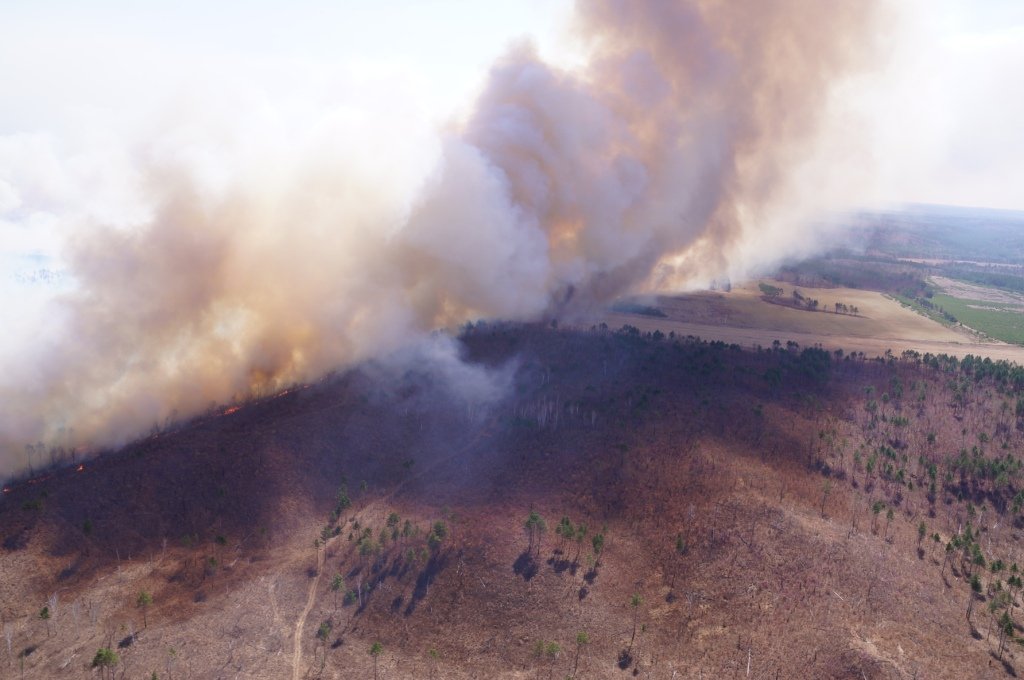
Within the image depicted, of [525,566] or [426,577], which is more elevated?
[525,566]

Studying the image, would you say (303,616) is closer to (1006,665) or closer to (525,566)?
(525,566)

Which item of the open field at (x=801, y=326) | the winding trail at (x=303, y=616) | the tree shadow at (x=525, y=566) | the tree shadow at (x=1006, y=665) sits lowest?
the tree shadow at (x=1006, y=665)

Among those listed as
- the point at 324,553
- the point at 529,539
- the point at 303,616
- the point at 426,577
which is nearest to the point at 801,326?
the point at 529,539

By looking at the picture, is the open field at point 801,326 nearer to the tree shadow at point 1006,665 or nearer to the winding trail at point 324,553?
the winding trail at point 324,553

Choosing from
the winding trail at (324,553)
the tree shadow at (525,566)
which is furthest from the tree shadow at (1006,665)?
the winding trail at (324,553)

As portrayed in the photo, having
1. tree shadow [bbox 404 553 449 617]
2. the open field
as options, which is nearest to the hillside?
tree shadow [bbox 404 553 449 617]

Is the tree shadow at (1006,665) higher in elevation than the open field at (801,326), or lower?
lower
